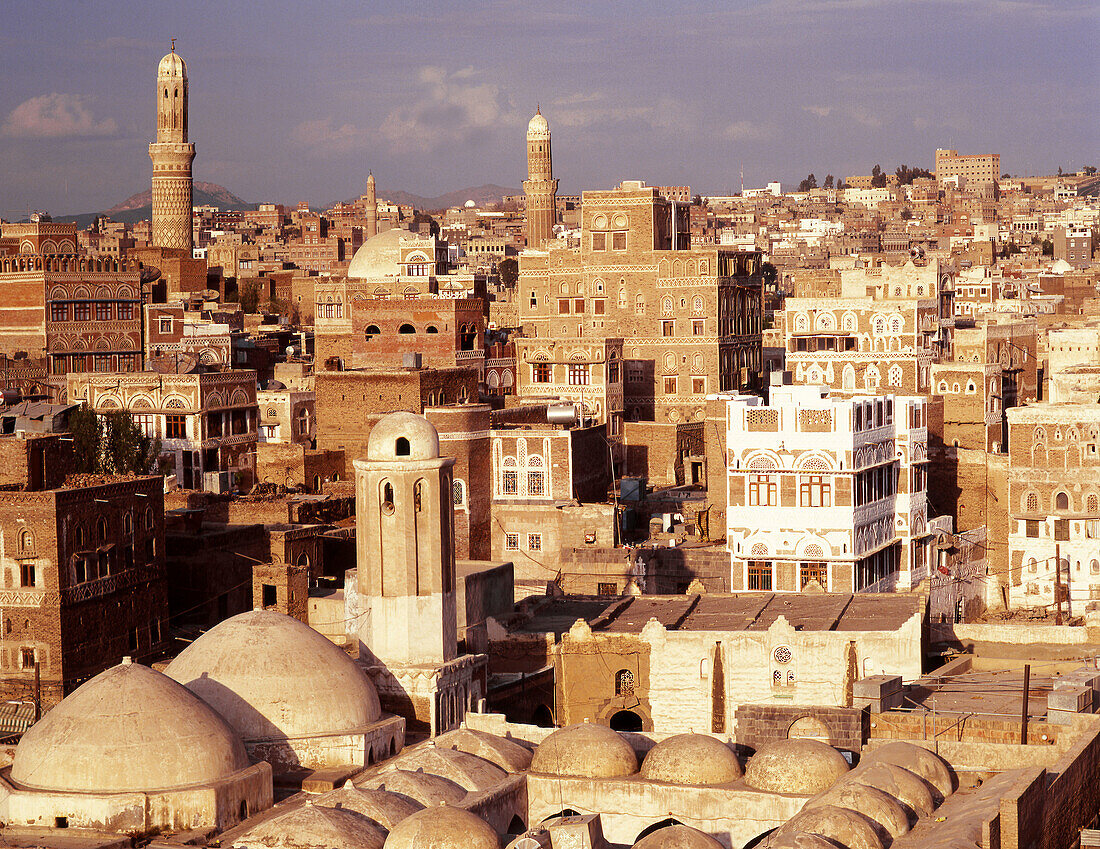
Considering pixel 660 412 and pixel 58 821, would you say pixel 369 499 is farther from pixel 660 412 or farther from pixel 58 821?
pixel 660 412

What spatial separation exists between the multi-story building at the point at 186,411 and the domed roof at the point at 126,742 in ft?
72.2

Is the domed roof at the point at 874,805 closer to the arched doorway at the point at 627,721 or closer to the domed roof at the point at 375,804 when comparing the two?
the domed roof at the point at 375,804

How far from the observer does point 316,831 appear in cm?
2064

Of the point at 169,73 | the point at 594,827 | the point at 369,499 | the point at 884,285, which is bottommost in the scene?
the point at 594,827

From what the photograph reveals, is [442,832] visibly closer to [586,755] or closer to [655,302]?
[586,755]

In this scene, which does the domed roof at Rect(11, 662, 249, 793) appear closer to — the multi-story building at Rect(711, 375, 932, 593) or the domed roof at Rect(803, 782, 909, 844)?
the domed roof at Rect(803, 782, 909, 844)

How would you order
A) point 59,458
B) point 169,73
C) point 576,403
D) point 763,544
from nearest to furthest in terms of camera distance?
point 59,458 → point 763,544 → point 576,403 → point 169,73

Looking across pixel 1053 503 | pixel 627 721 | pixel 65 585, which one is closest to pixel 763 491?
pixel 627 721

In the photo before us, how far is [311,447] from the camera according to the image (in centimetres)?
5228

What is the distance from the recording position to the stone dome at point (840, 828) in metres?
19.8

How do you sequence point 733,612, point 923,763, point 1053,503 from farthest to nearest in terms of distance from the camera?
point 1053,503, point 733,612, point 923,763

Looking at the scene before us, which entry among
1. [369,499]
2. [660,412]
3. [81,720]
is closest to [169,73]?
[660,412]

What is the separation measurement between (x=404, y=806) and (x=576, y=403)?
28789 mm

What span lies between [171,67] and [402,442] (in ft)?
194
